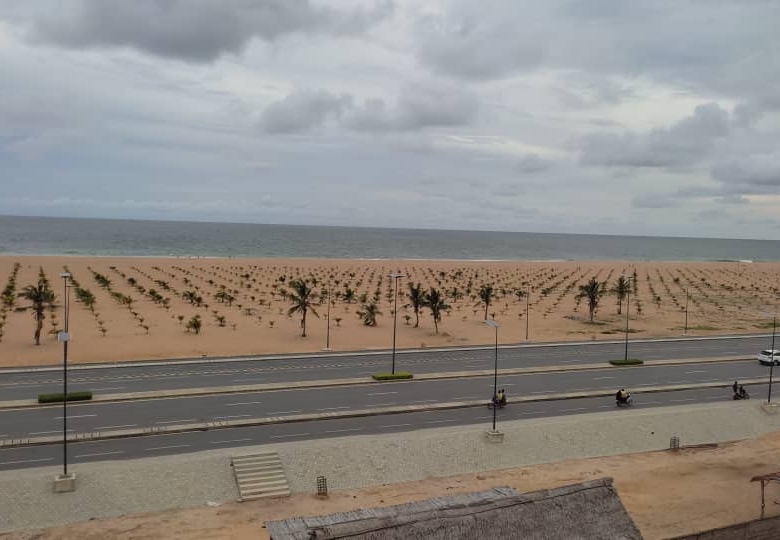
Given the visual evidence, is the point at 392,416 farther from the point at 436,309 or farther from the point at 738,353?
the point at 738,353

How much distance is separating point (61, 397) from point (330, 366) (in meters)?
20.9

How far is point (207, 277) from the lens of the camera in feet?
406

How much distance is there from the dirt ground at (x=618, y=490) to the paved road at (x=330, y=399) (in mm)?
10352

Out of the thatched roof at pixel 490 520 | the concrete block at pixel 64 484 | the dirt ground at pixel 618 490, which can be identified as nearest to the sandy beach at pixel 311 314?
the concrete block at pixel 64 484

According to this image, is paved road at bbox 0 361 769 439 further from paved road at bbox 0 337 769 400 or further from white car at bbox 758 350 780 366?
paved road at bbox 0 337 769 400

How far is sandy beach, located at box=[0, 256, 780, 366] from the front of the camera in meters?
64.5

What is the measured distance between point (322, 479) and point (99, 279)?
285ft

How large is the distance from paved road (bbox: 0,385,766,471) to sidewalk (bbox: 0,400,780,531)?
4.63 feet

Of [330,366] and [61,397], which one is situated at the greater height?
[330,366]

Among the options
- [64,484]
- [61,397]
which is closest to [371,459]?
[64,484]

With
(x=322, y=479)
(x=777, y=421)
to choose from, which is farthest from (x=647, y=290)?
(x=322, y=479)

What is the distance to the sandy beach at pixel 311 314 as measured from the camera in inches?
2539

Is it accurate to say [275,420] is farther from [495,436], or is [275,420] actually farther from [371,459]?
[495,436]

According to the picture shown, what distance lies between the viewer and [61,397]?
4228cm
